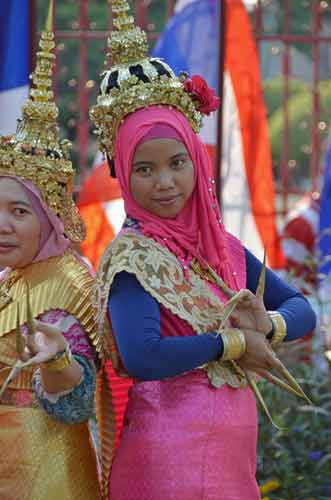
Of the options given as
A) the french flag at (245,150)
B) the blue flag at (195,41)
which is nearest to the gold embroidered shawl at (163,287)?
the blue flag at (195,41)

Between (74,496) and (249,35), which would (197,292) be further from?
(249,35)

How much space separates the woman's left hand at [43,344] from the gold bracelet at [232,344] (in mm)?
357

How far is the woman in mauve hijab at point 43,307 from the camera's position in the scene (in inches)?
125

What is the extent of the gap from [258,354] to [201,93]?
0.64m

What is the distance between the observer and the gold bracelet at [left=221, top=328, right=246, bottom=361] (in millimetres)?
3014

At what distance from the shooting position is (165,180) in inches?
121

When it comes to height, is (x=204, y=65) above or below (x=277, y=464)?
above

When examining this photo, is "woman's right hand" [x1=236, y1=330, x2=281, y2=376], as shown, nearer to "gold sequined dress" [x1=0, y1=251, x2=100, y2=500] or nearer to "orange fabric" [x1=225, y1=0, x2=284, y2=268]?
"gold sequined dress" [x1=0, y1=251, x2=100, y2=500]

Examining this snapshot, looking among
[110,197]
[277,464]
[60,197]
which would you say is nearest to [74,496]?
[60,197]

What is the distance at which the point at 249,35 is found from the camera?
6.98 metres

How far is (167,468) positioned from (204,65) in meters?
2.94

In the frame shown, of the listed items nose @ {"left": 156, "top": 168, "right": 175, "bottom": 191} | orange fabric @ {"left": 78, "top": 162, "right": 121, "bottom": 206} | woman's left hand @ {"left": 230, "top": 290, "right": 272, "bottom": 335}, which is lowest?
orange fabric @ {"left": 78, "top": 162, "right": 121, "bottom": 206}

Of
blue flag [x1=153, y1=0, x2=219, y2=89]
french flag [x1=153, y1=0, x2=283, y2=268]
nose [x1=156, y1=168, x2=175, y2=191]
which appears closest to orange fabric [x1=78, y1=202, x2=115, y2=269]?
blue flag [x1=153, y1=0, x2=219, y2=89]

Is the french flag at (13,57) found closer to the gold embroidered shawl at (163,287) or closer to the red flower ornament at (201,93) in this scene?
the red flower ornament at (201,93)
